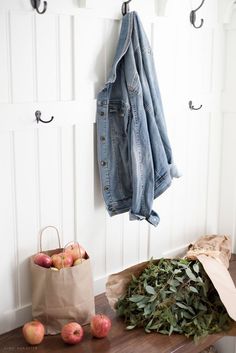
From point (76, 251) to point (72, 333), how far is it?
12.7 inches

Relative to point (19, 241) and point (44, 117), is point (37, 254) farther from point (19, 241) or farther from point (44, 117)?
point (44, 117)

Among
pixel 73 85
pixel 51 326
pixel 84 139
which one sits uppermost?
pixel 73 85

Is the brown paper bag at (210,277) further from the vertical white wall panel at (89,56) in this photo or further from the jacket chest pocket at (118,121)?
the vertical white wall panel at (89,56)

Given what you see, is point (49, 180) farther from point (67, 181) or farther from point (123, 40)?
point (123, 40)

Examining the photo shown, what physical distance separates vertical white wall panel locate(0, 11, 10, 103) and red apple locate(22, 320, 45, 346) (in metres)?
0.82

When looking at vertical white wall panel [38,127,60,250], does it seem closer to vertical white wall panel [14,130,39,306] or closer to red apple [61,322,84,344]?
vertical white wall panel [14,130,39,306]

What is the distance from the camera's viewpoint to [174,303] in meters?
2.10

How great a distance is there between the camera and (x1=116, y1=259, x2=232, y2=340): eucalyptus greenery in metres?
2.06

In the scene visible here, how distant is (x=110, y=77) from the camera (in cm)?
218

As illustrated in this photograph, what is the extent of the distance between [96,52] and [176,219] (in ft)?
3.21

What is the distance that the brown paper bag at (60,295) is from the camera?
1.99m

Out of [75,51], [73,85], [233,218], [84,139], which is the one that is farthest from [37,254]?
[233,218]

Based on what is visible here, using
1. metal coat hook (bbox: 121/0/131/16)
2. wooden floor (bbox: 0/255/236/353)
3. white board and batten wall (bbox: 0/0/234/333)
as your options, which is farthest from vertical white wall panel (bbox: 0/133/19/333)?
metal coat hook (bbox: 121/0/131/16)

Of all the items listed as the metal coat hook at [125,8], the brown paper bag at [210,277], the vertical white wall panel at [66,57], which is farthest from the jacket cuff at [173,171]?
the metal coat hook at [125,8]
